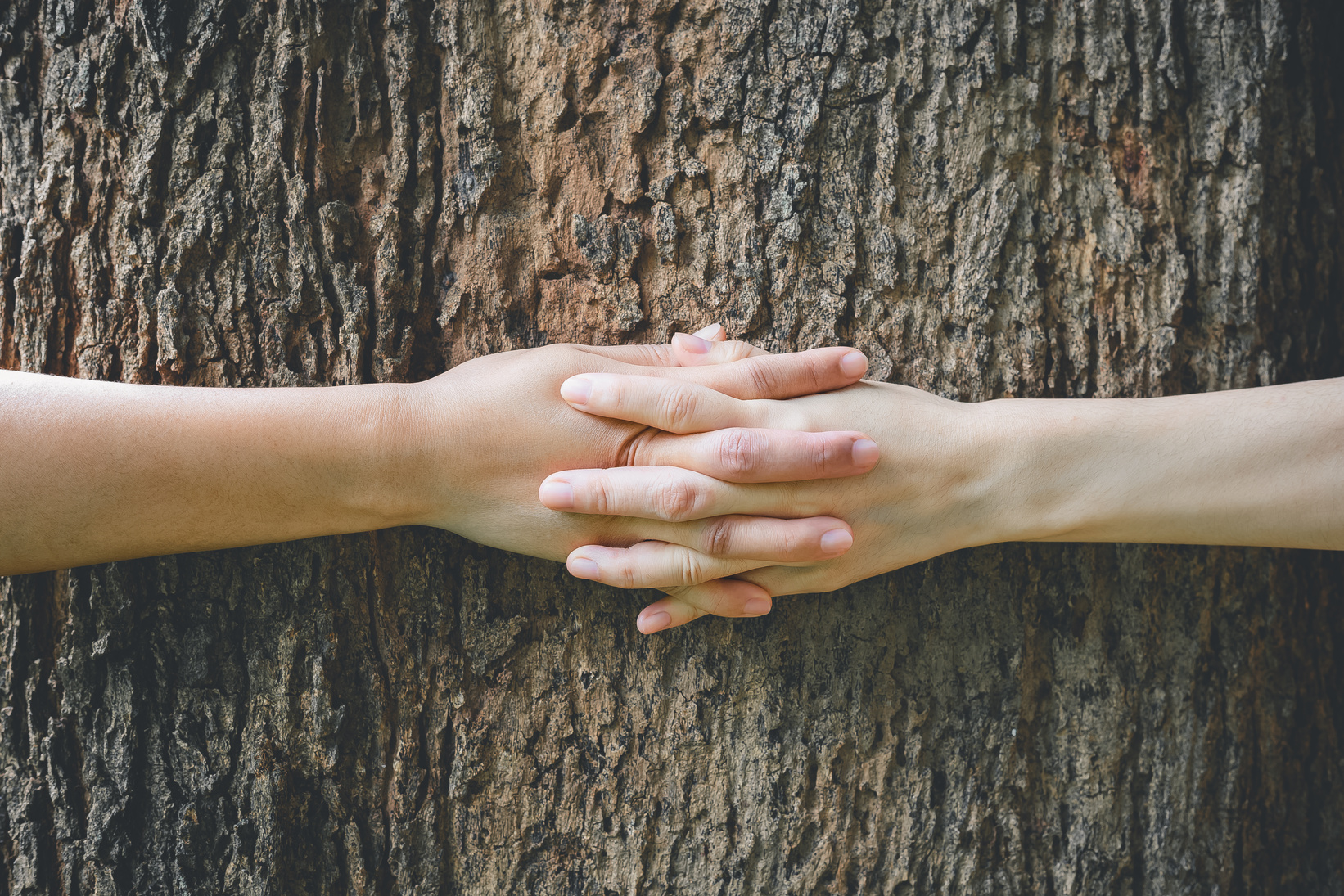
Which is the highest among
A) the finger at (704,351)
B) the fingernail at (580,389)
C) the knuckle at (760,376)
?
the finger at (704,351)

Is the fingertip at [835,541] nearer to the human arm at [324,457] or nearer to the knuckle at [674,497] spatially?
the human arm at [324,457]

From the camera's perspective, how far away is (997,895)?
57.5 inches

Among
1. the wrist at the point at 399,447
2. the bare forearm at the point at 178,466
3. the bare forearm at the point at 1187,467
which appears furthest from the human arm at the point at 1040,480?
the bare forearm at the point at 178,466

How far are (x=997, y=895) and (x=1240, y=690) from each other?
68 cm

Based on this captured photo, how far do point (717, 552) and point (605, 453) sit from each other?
0.27 metres

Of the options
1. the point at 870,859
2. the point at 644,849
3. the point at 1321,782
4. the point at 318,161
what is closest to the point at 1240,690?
the point at 1321,782

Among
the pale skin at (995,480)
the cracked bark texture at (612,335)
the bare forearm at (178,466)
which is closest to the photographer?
the bare forearm at (178,466)

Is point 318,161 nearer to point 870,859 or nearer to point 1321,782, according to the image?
point 870,859

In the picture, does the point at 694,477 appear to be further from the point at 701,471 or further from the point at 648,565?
the point at 648,565

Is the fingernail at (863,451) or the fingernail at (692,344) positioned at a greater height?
the fingernail at (692,344)

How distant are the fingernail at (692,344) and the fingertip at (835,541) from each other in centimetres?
40

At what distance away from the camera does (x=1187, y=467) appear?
4.04 feet

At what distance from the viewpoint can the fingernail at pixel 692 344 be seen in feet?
4.23

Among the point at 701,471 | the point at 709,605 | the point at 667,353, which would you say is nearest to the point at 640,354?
the point at 667,353
